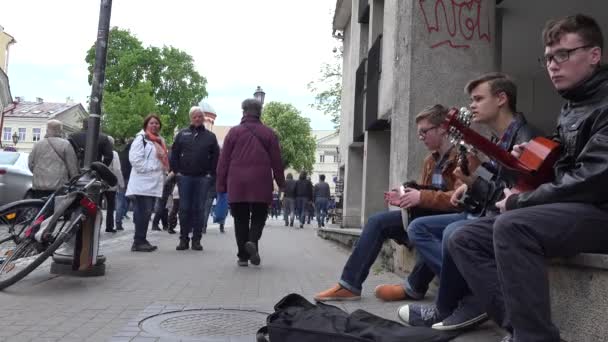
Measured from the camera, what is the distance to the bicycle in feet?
18.1

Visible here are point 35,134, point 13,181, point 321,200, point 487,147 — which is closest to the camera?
point 487,147

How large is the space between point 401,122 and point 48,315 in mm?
4391

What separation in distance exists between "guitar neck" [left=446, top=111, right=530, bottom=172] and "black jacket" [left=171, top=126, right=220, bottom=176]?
6246 mm

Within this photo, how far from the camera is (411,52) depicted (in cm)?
716

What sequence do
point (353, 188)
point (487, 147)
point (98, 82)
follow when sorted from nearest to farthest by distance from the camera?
point (487, 147), point (98, 82), point (353, 188)

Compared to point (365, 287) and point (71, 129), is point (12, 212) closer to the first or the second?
point (365, 287)

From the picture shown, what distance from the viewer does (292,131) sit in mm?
83375

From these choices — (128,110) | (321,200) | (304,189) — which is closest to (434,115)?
(304,189)

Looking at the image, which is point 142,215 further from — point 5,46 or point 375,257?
point 5,46

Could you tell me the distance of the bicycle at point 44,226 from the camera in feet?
18.1

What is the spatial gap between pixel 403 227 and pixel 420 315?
1105mm

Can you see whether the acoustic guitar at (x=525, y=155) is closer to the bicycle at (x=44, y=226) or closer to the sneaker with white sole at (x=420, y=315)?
the sneaker with white sole at (x=420, y=315)

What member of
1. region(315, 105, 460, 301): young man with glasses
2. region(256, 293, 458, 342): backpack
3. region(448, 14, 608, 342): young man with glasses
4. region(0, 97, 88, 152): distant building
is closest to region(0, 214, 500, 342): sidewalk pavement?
region(315, 105, 460, 301): young man with glasses

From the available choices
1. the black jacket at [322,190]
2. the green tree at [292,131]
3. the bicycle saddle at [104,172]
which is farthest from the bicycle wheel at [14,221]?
the green tree at [292,131]
